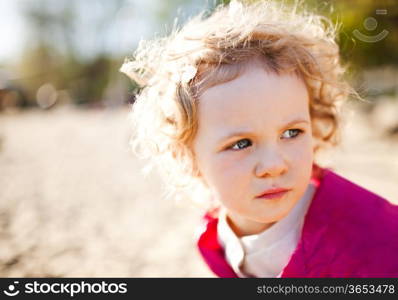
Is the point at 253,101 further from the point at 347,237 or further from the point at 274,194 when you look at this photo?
the point at 347,237

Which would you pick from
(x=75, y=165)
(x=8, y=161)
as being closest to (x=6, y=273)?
(x=75, y=165)

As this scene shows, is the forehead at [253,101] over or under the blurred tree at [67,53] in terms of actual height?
over

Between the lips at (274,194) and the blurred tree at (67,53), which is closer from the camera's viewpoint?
the lips at (274,194)

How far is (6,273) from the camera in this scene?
1732 millimetres

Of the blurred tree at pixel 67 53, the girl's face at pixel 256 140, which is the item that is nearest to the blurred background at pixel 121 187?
the girl's face at pixel 256 140

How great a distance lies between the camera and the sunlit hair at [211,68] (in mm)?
1389

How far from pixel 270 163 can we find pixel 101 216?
1.55 metres

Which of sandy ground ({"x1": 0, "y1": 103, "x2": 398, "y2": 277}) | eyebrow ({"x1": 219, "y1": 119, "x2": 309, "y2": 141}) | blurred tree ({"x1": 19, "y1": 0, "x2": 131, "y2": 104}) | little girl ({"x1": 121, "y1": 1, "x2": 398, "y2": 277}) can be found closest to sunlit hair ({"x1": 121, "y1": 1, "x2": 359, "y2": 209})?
little girl ({"x1": 121, "y1": 1, "x2": 398, "y2": 277})

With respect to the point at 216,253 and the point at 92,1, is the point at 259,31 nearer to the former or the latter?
the point at 216,253

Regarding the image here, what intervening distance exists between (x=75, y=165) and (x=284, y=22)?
3.31 m

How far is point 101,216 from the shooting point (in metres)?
2.56

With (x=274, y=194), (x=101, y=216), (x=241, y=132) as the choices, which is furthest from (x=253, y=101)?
(x=101, y=216)

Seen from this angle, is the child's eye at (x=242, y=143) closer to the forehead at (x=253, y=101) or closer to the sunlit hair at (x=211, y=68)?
the forehead at (x=253, y=101)

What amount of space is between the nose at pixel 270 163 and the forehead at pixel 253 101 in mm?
79
